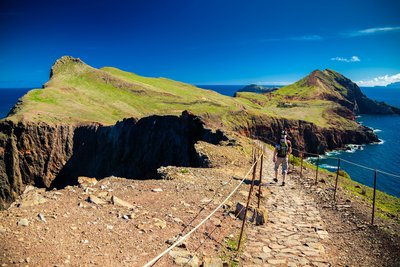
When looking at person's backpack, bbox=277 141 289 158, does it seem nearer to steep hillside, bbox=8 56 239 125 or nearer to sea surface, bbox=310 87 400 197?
sea surface, bbox=310 87 400 197

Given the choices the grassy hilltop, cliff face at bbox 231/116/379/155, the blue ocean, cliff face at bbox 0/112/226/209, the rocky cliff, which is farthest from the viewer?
cliff face at bbox 231/116/379/155

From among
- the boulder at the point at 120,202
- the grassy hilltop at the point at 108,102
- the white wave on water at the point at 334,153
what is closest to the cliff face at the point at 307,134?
the white wave on water at the point at 334,153

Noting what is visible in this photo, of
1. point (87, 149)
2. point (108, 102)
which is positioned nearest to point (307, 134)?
point (108, 102)

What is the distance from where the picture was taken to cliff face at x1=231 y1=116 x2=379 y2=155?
93250 mm

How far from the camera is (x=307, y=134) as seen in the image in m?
104

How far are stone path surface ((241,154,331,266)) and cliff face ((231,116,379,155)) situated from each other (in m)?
73.4

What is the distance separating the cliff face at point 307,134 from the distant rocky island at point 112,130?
1.05 ft

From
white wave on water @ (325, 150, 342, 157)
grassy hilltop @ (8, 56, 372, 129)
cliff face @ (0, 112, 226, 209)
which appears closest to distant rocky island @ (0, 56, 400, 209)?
cliff face @ (0, 112, 226, 209)

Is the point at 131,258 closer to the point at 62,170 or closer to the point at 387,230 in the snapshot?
the point at 387,230

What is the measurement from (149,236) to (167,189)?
5.26m

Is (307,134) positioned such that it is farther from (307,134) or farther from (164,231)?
(164,231)

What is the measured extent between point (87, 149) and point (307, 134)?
70764 millimetres

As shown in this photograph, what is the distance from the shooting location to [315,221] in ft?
43.7

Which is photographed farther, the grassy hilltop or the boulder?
the grassy hilltop
